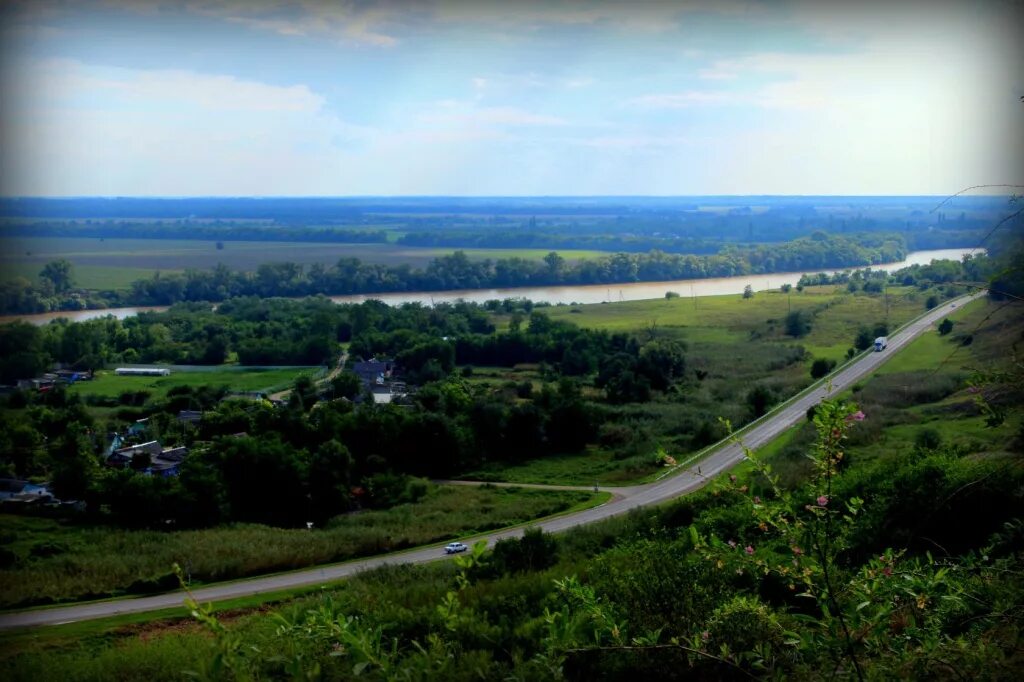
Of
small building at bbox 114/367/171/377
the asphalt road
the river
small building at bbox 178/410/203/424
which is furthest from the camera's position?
the river

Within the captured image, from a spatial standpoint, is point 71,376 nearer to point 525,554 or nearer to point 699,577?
point 525,554

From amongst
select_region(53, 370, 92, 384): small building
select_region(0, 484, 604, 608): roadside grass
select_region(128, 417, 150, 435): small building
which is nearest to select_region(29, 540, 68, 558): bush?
select_region(0, 484, 604, 608): roadside grass

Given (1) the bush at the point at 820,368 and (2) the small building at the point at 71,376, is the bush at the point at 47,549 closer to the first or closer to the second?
(2) the small building at the point at 71,376

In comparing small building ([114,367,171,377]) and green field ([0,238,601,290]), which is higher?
green field ([0,238,601,290])

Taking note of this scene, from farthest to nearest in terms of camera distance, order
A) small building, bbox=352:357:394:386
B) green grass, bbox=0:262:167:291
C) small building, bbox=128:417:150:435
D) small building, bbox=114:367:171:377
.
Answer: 1. green grass, bbox=0:262:167:291
2. small building, bbox=114:367:171:377
3. small building, bbox=352:357:394:386
4. small building, bbox=128:417:150:435

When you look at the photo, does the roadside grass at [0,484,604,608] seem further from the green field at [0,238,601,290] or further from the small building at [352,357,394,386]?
the green field at [0,238,601,290]

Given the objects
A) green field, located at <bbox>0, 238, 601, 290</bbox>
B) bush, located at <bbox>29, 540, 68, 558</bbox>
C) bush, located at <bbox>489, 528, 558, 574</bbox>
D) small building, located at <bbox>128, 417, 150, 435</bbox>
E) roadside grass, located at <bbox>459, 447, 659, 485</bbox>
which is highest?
green field, located at <bbox>0, 238, 601, 290</bbox>

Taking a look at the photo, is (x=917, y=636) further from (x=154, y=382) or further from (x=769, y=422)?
(x=154, y=382)

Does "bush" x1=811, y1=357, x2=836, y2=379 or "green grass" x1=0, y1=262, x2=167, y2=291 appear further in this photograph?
"green grass" x1=0, y1=262, x2=167, y2=291
